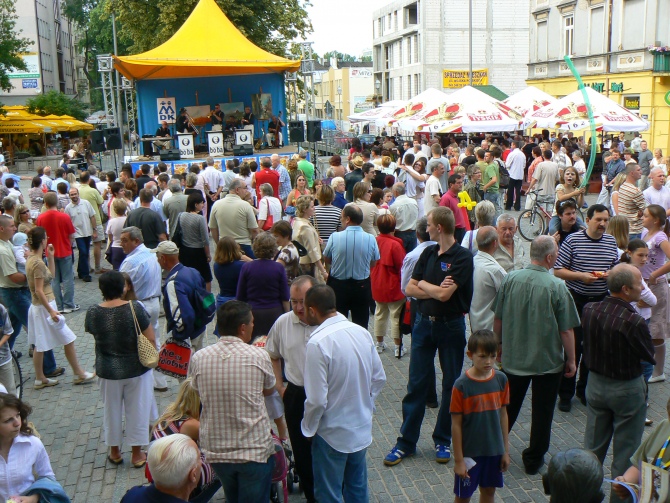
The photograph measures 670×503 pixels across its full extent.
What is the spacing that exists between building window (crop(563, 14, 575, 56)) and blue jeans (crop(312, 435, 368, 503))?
33.7 meters

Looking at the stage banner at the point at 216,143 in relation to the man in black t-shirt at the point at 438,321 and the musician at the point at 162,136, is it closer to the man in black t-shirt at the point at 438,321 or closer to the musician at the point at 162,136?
the musician at the point at 162,136

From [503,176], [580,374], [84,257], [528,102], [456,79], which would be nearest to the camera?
[580,374]

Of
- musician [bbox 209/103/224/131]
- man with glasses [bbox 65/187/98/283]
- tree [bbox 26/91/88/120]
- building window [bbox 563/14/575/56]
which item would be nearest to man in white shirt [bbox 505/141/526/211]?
man with glasses [bbox 65/187/98/283]

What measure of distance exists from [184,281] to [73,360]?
240 centimetres

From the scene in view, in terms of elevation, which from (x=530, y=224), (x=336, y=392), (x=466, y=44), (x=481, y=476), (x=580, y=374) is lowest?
(x=580, y=374)

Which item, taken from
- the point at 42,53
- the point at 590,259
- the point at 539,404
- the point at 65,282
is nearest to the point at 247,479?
the point at 539,404

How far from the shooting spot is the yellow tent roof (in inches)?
850

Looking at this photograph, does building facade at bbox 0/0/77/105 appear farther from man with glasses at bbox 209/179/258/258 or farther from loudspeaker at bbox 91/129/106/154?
man with glasses at bbox 209/179/258/258

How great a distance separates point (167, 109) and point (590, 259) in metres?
21.5

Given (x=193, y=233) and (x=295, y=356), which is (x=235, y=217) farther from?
(x=295, y=356)

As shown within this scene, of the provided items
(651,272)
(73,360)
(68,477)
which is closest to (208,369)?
(68,477)

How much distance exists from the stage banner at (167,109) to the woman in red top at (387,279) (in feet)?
63.1

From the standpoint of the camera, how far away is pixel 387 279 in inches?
303

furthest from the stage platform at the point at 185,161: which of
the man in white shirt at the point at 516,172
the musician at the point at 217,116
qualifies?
the man in white shirt at the point at 516,172
